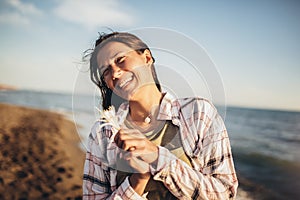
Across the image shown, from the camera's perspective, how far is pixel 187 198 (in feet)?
4.71

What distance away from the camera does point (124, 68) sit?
1.48 m

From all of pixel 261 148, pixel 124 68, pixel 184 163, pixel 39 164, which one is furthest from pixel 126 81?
pixel 261 148

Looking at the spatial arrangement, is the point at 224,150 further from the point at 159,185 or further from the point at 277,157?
the point at 277,157

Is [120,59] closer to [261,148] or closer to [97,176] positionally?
[97,176]

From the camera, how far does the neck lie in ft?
5.16

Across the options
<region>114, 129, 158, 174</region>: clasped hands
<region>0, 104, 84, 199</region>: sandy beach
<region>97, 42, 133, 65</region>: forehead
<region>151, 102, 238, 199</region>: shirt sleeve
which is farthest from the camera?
<region>0, 104, 84, 199</region>: sandy beach

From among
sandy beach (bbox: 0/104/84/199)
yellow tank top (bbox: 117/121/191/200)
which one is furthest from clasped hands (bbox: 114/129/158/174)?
sandy beach (bbox: 0/104/84/199)

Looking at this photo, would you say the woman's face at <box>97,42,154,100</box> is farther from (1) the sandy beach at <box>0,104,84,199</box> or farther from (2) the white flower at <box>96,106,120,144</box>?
(1) the sandy beach at <box>0,104,84,199</box>

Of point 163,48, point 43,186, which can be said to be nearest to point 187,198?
point 163,48

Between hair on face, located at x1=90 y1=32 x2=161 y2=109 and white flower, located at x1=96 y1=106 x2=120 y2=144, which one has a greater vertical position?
hair on face, located at x1=90 y1=32 x2=161 y2=109

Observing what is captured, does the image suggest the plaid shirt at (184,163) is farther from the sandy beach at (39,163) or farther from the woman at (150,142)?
the sandy beach at (39,163)

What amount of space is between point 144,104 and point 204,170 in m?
0.41

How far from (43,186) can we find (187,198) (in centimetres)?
383

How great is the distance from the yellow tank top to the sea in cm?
26
